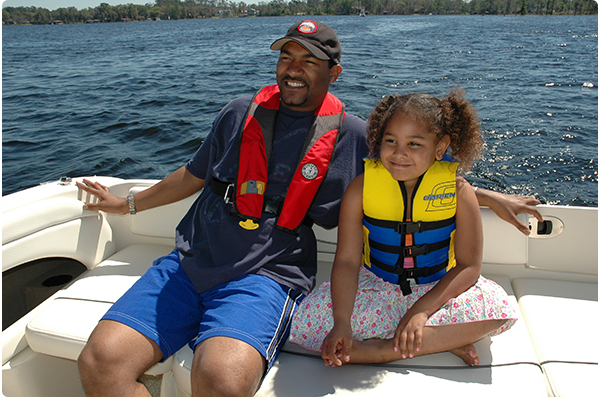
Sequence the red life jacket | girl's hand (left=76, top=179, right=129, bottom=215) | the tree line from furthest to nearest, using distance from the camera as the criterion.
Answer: the tree line, girl's hand (left=76, top=179, right=129, bottom=215), the red life jacket

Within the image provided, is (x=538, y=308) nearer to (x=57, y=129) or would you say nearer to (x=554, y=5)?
(x=57, y=129)

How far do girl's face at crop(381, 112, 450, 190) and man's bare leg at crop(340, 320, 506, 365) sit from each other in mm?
569

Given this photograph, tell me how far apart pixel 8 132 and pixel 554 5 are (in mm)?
47301

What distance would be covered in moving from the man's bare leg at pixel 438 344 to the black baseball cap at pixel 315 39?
1.17 meters

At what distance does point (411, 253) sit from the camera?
1719mm

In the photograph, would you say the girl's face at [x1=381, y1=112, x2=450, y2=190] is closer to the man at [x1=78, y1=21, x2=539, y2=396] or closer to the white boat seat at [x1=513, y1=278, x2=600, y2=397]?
the man at [x1=78, y1=21, x2=539, y2=396]

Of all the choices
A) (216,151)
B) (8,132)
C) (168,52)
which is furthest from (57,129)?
(168,52)

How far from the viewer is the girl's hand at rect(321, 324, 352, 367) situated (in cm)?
147

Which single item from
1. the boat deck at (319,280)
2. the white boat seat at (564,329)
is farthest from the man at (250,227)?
the white boat seat at (564,329)

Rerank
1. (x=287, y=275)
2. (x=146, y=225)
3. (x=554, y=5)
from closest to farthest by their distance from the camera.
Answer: (x=287, y=275)
(x=146, y=225)
(x=554, y=5)

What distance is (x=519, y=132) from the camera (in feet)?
23.2

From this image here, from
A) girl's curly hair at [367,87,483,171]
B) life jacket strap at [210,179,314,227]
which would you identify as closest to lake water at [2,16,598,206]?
girl's curly hair at [367,87,483,171]

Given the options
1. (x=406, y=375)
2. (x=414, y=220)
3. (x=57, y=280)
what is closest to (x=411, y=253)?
(x=414, y=220)

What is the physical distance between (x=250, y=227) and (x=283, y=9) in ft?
233
